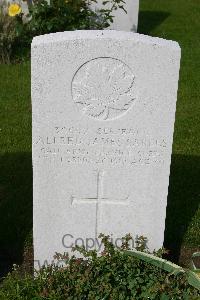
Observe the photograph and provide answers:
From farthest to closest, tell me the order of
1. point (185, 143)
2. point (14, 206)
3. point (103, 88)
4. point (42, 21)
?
point (42, 21), point (185, 143), point (14, 206), point (103, 88)

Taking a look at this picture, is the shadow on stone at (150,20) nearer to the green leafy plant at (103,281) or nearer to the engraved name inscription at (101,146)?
the engraved name inscription at (101,146)

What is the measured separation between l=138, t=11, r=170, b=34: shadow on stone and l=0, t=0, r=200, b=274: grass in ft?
6.19

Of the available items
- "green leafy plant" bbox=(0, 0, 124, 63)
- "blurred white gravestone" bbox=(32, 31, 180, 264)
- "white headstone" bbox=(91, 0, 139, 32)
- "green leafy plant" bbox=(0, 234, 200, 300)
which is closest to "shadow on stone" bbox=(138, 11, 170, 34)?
"white headstone" bbox=(91, 0, 139, 32)

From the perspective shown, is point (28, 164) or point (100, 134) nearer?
point (100, 134)

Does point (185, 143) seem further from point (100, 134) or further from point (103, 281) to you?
point (103, 281)

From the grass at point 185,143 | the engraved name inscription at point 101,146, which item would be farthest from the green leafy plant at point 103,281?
the grass at point 185,143

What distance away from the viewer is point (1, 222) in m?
4.48

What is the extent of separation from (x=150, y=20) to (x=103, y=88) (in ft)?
31.9

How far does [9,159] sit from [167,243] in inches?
78.2

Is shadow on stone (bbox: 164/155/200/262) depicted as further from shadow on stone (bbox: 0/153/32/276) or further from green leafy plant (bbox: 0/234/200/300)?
shadow on stone (bbox: 0/153/32/276)

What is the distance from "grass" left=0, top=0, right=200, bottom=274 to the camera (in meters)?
4.38

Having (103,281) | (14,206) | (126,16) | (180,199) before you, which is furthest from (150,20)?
(103,281)

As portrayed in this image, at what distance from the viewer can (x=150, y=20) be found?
12602 mm

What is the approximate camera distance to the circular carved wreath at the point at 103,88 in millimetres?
3209
